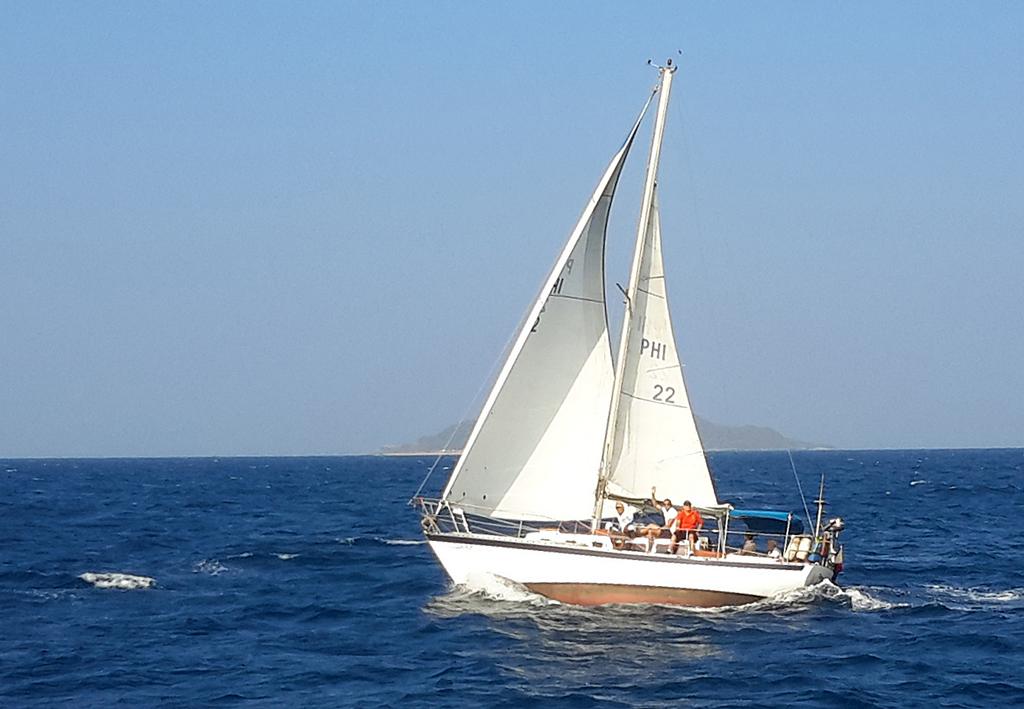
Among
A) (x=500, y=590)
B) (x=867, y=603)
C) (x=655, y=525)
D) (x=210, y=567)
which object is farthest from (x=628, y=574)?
(x=210, y=567)

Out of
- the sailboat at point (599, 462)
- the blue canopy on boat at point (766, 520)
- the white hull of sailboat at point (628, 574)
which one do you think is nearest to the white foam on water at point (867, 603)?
the sailboat at point (599, 462)

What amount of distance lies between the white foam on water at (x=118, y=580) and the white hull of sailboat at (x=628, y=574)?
1098 cm

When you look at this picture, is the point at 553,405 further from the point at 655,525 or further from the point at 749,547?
the point at 749,547

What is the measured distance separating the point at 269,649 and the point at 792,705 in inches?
438

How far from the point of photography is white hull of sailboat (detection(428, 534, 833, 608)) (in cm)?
2959

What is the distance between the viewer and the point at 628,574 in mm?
Answer: 29609

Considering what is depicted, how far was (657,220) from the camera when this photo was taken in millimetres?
31500

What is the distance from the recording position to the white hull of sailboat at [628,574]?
29.6 m

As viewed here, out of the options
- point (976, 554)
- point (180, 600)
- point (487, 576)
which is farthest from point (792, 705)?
point (976, 554)

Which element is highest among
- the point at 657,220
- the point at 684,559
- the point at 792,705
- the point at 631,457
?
the point at 657,220

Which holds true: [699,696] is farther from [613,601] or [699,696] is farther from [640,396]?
[640,396]

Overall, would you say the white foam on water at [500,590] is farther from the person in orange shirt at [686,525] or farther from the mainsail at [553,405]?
the person in orange shirt at [686,525]

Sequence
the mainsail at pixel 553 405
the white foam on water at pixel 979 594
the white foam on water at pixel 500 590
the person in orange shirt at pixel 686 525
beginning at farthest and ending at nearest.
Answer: the white foam on water at pixel 979 594 → the mainsail at pixel 553 405 → the person in orange shirt at pixel 686 525 → the white foam on water at pixel 500 590

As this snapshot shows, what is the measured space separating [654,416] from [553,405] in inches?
101
